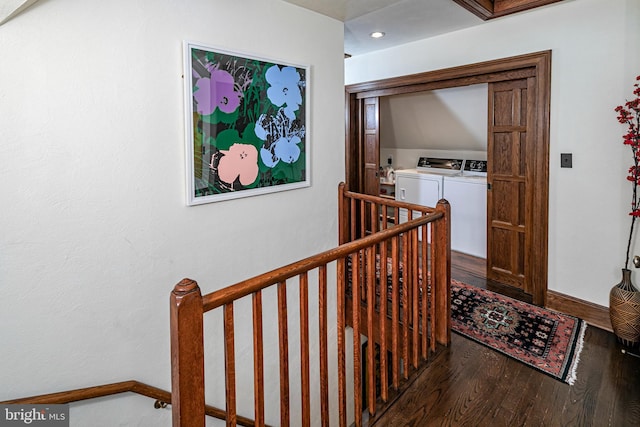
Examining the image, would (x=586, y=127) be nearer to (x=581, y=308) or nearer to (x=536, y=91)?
(x=536, y=91)

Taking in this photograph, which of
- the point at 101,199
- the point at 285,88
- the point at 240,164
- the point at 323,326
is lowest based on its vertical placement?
the point at 323,326

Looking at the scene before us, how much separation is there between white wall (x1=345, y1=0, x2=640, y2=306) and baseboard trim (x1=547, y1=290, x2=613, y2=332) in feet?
0.15

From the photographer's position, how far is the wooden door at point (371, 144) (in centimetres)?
463

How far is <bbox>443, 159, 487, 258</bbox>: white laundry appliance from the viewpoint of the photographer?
173 inches

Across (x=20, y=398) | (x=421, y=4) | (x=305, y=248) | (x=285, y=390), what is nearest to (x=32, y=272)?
(x=20, y=398)

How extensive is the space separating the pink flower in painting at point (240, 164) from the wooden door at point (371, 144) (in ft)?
8.29

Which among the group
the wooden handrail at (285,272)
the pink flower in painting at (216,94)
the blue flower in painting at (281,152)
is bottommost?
the wooden handrail at (285,272)

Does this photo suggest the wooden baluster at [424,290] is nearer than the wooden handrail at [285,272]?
No

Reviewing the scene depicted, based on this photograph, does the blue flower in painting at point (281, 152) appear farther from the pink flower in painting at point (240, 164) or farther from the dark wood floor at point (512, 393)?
the dark wood floor at point (512, 393)

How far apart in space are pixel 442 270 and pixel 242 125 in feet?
4.91

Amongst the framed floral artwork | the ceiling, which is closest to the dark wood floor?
the framed floral artwork

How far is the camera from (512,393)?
2074mm

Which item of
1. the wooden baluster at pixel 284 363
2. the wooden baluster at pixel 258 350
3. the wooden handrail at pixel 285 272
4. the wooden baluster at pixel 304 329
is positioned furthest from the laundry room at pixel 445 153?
the wooden baluster at pixel 258 350

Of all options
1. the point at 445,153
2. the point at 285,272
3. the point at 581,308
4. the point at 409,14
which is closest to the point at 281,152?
the point at 285,272
